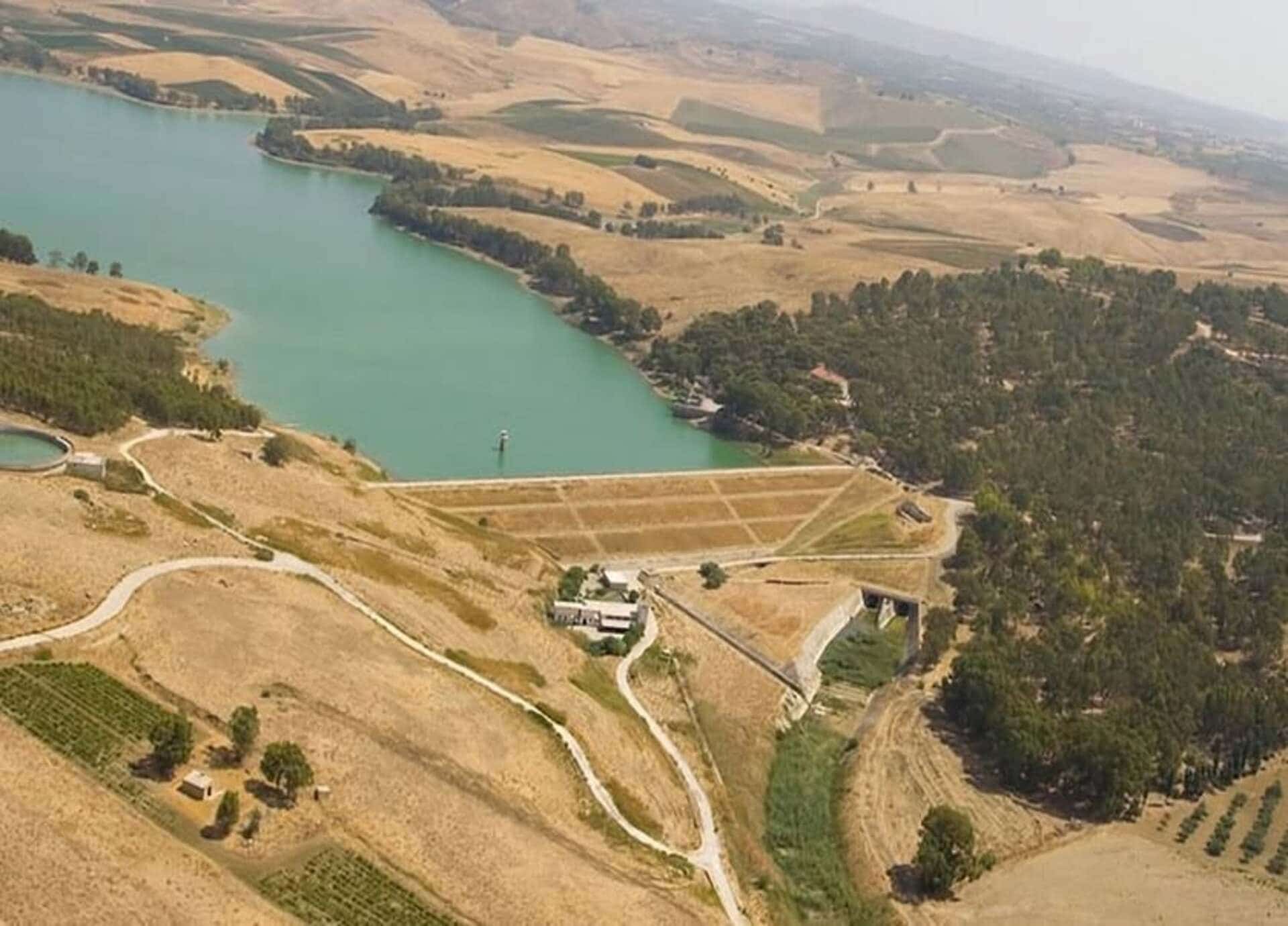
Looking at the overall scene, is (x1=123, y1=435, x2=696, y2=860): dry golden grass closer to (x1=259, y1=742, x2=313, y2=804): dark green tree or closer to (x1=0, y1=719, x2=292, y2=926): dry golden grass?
(x1=259, y1=742, x2=313, y2=804): dark green tree

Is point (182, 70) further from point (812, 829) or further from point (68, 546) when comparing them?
point (812, 829)

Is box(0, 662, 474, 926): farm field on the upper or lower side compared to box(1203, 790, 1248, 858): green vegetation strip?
upper

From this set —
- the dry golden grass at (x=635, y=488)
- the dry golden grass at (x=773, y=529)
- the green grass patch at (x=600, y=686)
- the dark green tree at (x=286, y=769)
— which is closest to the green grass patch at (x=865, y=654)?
the dry golden grass at (x=773, y=529)

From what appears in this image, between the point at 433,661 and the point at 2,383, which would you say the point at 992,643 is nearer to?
the point at 433,661

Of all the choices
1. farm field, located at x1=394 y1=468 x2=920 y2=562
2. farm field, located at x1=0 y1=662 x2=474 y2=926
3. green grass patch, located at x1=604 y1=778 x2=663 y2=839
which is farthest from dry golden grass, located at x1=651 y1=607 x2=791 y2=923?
farm field, located at x1=0 y1=662 x2=474 y2=926

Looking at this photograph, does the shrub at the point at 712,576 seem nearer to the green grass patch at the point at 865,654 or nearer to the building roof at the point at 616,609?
the green grass patch at the point at 865,654

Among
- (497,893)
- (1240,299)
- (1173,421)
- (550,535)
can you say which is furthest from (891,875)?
(1240,299)
